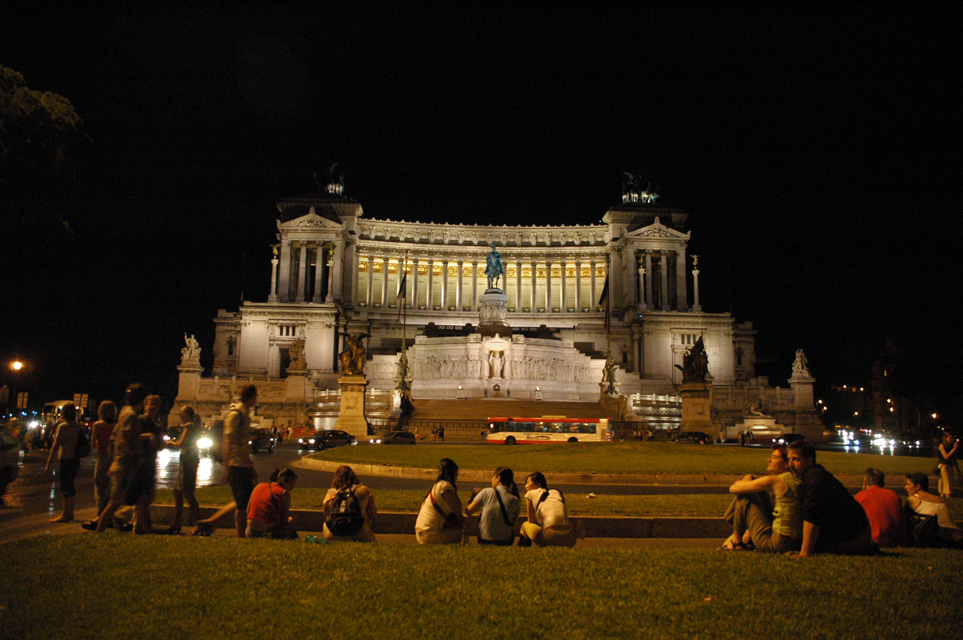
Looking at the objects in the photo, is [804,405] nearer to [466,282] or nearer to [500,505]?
[466,282]

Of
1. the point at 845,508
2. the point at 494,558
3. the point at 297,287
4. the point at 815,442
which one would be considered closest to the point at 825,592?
the point at 845,508

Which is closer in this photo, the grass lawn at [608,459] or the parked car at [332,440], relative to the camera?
the grass lawn at [608,459]

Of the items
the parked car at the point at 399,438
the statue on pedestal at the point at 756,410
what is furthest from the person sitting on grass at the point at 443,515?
the statue on pedestal at the point at 756,410

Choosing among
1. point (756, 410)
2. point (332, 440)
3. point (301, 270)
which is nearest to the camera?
point (332, 440)

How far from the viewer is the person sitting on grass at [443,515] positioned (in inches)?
410

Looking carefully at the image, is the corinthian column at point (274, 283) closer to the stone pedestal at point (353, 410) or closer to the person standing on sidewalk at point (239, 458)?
the stone pedestal at point (353, 410)

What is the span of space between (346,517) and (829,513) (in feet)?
21.1

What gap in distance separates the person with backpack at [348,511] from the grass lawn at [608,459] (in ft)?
37.9

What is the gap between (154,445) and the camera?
38.2 ft

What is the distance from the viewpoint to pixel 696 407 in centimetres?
4647

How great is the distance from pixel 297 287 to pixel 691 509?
8249cm

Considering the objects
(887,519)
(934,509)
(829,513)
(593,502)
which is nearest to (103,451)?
(593,502)

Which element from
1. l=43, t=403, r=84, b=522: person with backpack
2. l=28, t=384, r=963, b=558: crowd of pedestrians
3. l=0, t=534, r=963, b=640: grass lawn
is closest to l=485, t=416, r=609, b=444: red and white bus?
l=43, t=403, r=84, b=522: person with backpack

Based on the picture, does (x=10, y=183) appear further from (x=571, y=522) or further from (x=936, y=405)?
(x=936, y=405)
